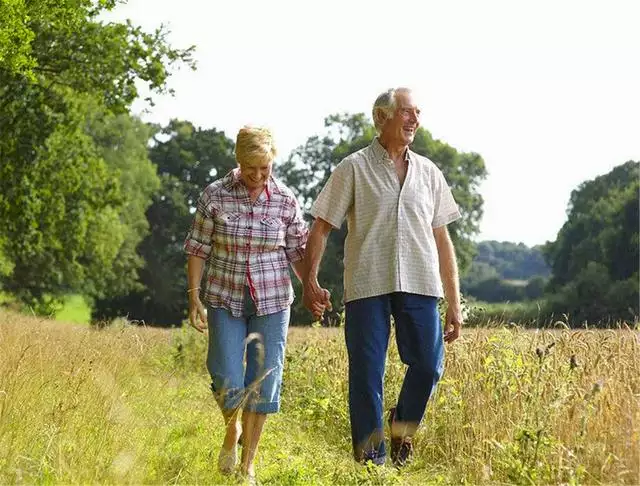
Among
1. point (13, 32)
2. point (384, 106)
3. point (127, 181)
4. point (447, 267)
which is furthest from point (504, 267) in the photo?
point (384, 106)

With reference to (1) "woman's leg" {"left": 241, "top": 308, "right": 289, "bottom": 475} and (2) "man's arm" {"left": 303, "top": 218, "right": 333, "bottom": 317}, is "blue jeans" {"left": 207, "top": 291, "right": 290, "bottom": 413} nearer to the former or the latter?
(1) "woman's leg" {"left": 241, "top": 308, "right": 289, "bottom": 475}

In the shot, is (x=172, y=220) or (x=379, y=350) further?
(x=172, y=220)

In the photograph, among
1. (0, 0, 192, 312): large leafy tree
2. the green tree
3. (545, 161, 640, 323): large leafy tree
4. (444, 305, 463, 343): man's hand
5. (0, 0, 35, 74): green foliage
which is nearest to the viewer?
(444, 305, 463, 343): man's hand

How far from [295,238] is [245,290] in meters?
0.48

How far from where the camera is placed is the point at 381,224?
6230 millimetres

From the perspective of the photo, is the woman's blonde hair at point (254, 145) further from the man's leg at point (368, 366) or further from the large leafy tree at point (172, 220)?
the large leafy tree at point (172, 220)

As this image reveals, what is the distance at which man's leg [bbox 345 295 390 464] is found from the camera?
244 inches

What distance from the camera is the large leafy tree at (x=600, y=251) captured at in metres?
42.3

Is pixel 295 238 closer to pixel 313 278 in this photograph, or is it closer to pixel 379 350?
pixel 313 278

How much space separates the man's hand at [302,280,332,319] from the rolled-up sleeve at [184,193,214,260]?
639 millimetres

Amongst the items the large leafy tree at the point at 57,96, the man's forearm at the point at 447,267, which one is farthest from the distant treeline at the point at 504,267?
the man's forearm at the point at 447,267

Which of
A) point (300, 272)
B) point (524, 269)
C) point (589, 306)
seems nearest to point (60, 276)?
point (589, 306)

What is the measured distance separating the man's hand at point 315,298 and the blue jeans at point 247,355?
0.78ft

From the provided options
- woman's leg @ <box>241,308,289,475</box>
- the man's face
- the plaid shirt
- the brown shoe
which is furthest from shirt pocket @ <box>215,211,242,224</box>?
the brown shoe
